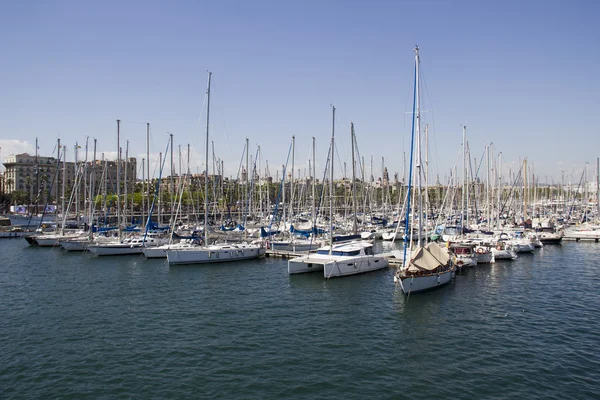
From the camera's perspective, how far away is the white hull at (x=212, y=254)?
162 feet

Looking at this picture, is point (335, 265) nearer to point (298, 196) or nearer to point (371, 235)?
point (371, 235)

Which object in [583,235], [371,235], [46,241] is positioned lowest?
[46,241]

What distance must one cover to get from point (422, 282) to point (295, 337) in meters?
14.1

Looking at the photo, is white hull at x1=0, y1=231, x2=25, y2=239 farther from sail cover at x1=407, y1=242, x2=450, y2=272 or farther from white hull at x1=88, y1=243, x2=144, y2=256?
sail cover at x1=407, y1=242, x2=450, y2=272

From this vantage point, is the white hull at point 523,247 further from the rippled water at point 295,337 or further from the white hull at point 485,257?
the rippled water at point 295,337

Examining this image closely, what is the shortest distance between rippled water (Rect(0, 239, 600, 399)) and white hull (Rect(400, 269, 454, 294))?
843 millimetres

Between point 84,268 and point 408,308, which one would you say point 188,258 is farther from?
point 408,308

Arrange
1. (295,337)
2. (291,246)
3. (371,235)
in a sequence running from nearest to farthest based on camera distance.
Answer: (295,337)
(291,246)
(371,235)

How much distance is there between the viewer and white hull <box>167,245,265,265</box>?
162 feet

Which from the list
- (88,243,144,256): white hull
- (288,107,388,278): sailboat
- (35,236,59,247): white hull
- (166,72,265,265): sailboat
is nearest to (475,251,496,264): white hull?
(288,107,388,278): sailboat

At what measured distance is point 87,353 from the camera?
23.1 meters

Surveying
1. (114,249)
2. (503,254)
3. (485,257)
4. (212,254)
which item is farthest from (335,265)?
(114,249)

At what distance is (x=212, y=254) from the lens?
5088cm

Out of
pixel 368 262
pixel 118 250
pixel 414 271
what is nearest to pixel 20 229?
pixel 118 250
